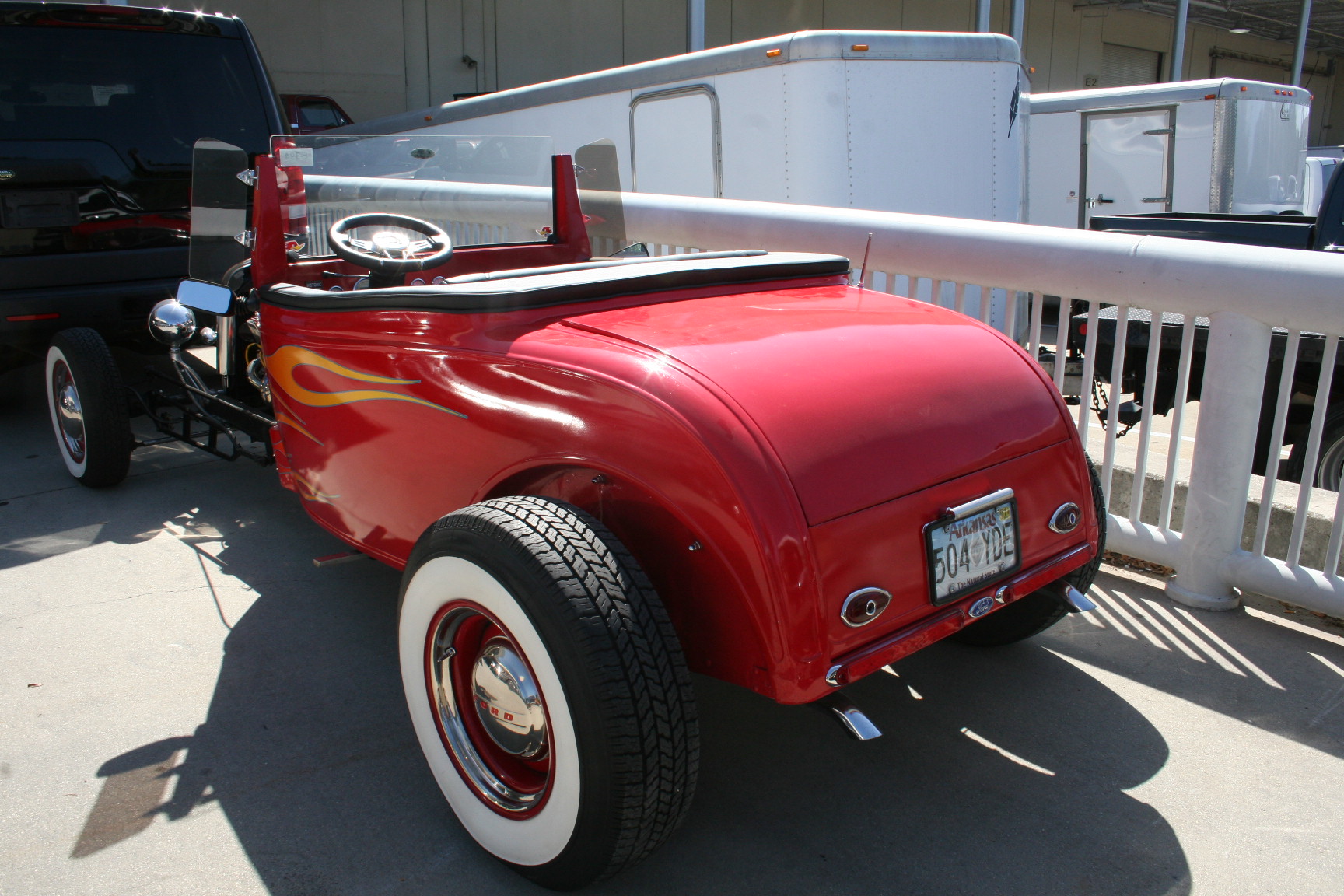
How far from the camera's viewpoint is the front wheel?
183 centimetres

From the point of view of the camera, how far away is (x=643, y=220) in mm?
5051

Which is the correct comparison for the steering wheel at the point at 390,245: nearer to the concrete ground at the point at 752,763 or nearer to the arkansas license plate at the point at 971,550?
the concrete ground at the point at 752,763

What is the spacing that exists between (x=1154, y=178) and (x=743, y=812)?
10757 mm

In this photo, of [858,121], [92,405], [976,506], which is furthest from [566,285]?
[858,121]

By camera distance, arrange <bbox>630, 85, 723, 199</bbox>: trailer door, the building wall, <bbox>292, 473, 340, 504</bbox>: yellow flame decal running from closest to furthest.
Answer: <bbox>292, 473, 340, 504</bbox>: yellow flame decal < <bbox>630, 85, 723, 199</bbox>: trailer door < the building wall

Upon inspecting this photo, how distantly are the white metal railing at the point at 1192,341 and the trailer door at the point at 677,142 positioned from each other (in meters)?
3.69

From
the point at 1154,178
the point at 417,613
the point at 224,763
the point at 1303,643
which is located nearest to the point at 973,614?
the point at 417,613

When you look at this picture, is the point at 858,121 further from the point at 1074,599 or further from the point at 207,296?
the point at 1074,599

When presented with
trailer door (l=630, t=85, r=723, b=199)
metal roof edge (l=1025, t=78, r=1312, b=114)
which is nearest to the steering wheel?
trailer door (l=630, t=85, r=723, b=199)

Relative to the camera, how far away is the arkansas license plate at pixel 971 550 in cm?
212

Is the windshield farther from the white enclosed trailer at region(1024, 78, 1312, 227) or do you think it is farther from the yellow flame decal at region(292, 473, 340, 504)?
the white enclosed trailer at region(1024, 78, 1312, 227)

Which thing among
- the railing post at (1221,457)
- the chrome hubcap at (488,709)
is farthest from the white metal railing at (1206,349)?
the chrome hubcap at (488,709)

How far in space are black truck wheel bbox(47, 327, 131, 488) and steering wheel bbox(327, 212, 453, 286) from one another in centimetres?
177

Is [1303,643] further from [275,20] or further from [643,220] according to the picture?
[275,20]
